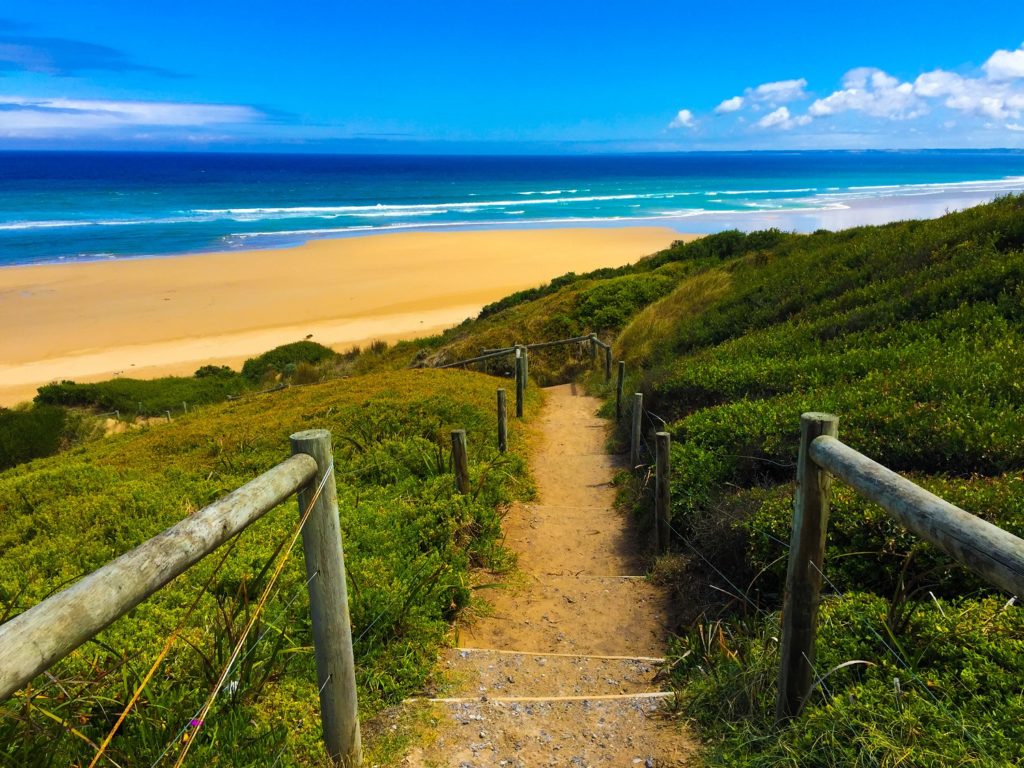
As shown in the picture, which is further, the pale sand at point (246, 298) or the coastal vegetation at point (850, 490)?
the pale sand at point (246, 298)

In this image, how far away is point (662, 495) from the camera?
617cm

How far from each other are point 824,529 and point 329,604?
188 centimetres

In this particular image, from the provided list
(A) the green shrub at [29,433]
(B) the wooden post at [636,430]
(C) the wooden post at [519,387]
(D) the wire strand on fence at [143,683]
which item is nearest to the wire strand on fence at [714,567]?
(B) the wooden post at [636,430]

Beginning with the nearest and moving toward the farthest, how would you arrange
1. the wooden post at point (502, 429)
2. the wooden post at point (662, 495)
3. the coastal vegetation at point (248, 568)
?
1. the coastal vegetation at point (248, 568)
2. the wooden post at point (662, 495)
3. the wooden post at point (502, 429)

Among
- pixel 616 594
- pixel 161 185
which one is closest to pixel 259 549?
pixel 616 594

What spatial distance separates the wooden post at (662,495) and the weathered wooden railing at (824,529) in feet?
10.6

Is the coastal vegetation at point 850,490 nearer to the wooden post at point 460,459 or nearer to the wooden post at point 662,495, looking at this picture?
the wooden post at point 662,495

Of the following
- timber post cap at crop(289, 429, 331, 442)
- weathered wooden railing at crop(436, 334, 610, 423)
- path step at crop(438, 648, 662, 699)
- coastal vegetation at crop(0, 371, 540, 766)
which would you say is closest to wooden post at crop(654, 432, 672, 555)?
coastal vegetation at crop(0, 371, 540, 766)

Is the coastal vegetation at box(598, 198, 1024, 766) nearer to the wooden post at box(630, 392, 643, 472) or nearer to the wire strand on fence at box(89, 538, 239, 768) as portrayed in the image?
the wooden post at box(630, 392, 643, 472)

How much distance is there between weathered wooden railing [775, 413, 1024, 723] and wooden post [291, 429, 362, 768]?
5.66ft

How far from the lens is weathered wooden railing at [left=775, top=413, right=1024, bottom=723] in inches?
68.6

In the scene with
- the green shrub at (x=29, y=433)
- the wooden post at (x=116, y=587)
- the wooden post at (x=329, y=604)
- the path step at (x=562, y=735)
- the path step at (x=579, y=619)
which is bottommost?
the green shrub at (x=29, y=433)

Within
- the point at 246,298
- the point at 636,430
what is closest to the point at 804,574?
the point at 636,430

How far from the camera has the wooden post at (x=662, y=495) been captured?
6125 millimetres
